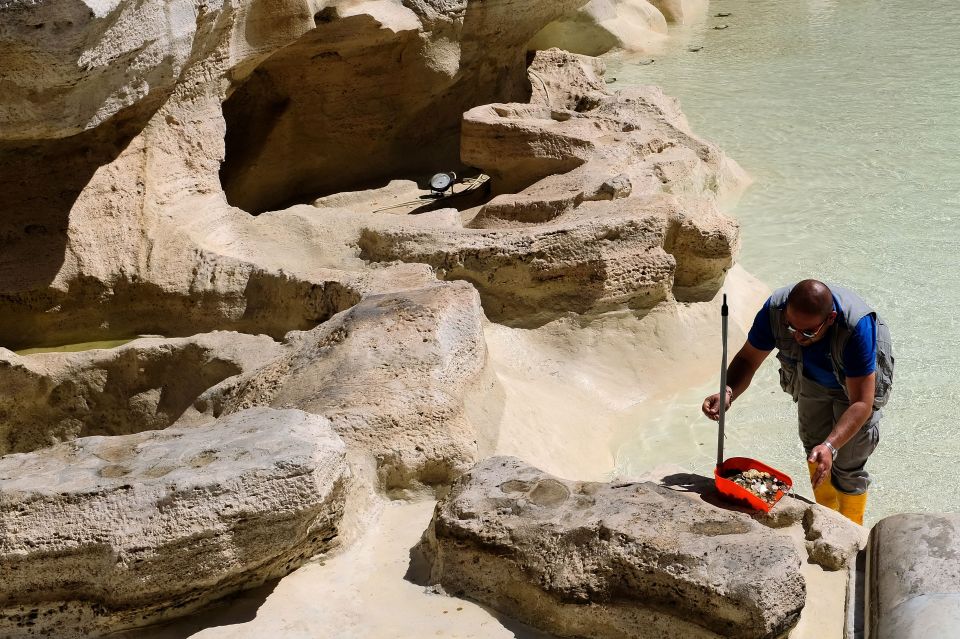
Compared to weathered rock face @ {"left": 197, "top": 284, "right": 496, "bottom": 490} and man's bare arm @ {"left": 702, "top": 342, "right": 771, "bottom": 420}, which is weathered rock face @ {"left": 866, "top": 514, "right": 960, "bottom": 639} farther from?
weathered rock face @ {"left": 197, "top": 284, "right": 496, "bottom": 490}

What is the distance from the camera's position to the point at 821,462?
3.82 metres

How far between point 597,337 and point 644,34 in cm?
938

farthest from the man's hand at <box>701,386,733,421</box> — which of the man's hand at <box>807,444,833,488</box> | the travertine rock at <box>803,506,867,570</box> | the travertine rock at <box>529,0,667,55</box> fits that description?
the travertine rock at <box>529,0,667,55</box>

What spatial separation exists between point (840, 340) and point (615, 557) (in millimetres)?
1255

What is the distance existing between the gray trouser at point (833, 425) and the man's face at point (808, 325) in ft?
1.13

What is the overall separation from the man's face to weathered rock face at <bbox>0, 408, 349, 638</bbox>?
5.55 feet

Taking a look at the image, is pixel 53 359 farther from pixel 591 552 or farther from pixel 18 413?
pixel 591 552

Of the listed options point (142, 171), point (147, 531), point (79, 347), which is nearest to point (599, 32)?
point (142, 171)

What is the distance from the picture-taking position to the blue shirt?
13.0ft

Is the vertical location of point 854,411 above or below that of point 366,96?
below

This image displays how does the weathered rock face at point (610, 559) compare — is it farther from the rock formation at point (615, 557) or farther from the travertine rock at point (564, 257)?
the travertine rock at point (564, 257)

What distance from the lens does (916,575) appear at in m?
3.32

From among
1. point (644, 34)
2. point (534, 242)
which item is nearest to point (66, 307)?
point (534, 242)

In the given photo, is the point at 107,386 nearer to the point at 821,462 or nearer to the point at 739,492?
the point at 739,492
